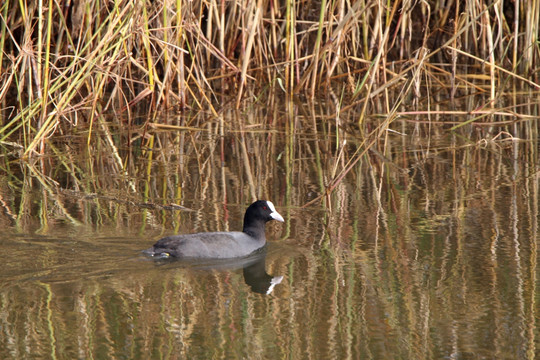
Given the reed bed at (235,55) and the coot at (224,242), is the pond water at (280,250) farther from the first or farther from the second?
the reed bed at (235,55)

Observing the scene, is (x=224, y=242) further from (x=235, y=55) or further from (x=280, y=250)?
(x=235, y=55)

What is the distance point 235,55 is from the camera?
1100 cm

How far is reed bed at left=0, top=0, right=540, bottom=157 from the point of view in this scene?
7488 mm

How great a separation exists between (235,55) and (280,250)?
20.2 ft

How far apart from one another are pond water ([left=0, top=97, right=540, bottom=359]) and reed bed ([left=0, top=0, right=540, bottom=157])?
56cm

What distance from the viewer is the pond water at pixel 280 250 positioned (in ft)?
Answer: 12.3

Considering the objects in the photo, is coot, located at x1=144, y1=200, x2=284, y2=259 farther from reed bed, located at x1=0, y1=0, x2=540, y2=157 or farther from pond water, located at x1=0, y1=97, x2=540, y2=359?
reed bed, located at x1=0, y1=0, x2=540, y2=157

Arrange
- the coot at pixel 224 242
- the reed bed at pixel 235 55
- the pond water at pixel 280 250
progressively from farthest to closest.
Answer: the reed bed at pixel 235 55
the coot at pixel 224 242
the pond water at pixel 280 250

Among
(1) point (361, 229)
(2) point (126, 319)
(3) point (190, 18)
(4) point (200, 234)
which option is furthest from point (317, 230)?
(3) point (190, 18)

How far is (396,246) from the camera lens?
504 centimetres

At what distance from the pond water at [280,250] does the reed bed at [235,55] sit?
56cm

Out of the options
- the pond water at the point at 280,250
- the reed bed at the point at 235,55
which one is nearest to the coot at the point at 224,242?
the pond water at the point at 280,250

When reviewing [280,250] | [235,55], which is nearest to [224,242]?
[280,250]

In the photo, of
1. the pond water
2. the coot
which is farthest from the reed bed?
the coot
